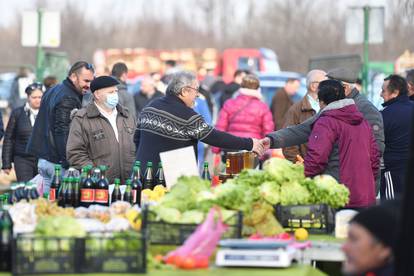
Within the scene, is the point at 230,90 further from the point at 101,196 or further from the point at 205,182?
the point at 205,182

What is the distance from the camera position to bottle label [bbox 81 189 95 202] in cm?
1028

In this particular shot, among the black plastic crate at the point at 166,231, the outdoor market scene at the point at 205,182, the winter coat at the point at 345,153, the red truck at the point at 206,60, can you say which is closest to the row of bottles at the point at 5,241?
the outdoor market scene at the point at 205,182

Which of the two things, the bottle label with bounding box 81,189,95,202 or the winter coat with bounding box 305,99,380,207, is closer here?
the bottle label with bounding box 81,189,95,202

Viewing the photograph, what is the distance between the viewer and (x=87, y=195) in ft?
33.8

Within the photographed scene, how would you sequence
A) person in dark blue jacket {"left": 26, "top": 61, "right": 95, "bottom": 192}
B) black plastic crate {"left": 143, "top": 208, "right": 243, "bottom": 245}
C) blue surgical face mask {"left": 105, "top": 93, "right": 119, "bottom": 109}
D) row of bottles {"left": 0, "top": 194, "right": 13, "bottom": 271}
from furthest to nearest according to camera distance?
person in dark blue jacket {"left": 26, "top": 61, "right": 95, "bottom": 192} < blue surgical face mask {"left": 105, "top": 93, "right": 119, "bottom": 109} < black plastic crate {"left": 143, "top": 208, "right": 243, "bottom": 245} < row of bottles {"left": 0, "top": 194, "right": 13, "bottom": 271}

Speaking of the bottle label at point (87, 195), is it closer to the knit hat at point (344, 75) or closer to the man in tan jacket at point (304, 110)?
the knit hat at point (344, 75)

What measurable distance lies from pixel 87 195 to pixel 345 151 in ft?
7.28

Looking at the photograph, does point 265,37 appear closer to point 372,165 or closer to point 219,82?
point 219,82

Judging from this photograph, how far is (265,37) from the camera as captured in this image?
211 ft

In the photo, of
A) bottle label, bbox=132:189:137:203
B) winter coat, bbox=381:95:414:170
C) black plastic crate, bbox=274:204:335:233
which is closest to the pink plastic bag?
black plastic crate, bbox=274:204:335:233

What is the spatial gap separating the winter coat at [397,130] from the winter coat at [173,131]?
225 cm

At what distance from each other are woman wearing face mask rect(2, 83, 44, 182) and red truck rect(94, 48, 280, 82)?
23.3m

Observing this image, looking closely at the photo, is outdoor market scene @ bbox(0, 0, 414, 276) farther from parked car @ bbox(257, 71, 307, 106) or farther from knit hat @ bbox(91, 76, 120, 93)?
parked car @ bbox(257, 71, 307, 106)

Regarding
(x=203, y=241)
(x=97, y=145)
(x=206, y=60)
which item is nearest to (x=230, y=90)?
(x=97, y=145)
